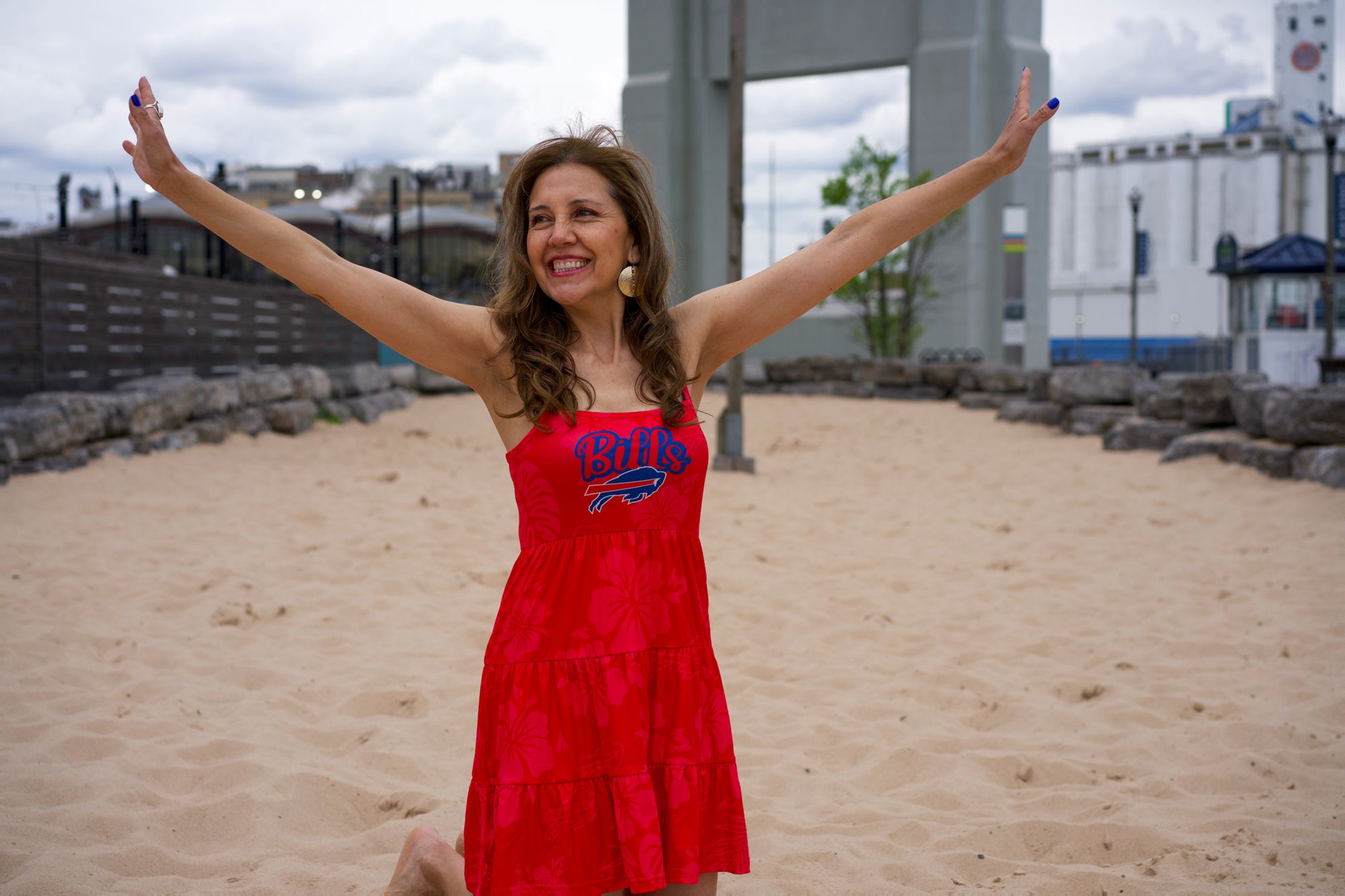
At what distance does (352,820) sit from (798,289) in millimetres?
A: 2073

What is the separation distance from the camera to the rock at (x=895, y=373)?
59.9ft

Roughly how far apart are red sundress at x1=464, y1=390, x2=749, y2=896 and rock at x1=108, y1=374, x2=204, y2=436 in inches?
330

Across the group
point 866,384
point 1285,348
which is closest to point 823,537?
point 866,384

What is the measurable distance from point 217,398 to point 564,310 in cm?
988

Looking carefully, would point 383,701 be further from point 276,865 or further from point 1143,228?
point 1143,228

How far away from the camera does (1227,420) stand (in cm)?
1002

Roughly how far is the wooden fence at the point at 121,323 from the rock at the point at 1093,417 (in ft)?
35.2

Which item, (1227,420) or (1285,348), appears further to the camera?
(1285,348)

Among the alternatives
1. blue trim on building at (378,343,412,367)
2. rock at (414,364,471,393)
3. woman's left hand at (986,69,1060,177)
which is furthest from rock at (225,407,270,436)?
woman's left hand at (986,69,1060,177)

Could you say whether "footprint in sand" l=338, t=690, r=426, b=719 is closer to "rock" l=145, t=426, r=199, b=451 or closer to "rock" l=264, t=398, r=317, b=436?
"rock" l=145, t=426, r=199, b=451

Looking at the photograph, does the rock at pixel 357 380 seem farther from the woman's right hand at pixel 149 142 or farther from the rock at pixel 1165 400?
the woman's right hand at pixel 149 142

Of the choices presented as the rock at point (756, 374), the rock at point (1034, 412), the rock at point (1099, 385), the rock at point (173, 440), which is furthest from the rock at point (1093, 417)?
the rock at point (173, 440)

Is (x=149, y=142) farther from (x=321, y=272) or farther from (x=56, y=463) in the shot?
(x=56, y=463)

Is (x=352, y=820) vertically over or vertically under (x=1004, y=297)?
under
